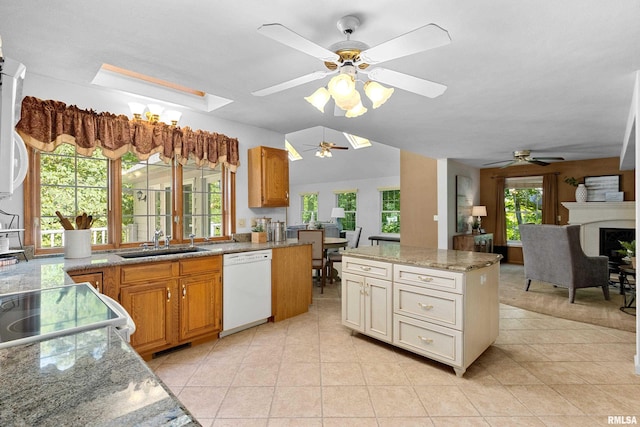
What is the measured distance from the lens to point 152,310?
2.64m

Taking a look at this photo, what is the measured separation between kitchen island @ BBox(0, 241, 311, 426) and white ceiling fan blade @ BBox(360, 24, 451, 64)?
1.47m

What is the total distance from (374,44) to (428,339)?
220 centimetres

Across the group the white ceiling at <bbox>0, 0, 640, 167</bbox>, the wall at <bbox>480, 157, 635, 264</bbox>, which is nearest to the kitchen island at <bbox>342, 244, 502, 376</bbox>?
the white ceiling at <bbox>0, 0, 640, 167</bbox>

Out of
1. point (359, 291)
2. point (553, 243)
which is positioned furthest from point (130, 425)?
point (553, 243)

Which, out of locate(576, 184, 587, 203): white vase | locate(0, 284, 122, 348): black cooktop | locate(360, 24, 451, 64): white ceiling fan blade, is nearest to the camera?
locate(0, 284, 122, 348): black cooktop

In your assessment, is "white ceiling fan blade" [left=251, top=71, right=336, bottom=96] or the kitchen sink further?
the kitchen sink

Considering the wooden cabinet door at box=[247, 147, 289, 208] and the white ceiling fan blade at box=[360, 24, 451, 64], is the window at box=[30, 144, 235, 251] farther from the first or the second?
the white ceiling fan blade at box=[360, 24, 451, 64]

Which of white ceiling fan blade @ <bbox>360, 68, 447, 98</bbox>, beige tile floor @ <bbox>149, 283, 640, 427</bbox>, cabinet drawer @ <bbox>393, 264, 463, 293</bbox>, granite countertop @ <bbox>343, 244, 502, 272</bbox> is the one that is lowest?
beige tile floor @ <bbox>149, 283, 640, 427</bbox>

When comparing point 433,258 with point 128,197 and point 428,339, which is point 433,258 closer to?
point 428,339

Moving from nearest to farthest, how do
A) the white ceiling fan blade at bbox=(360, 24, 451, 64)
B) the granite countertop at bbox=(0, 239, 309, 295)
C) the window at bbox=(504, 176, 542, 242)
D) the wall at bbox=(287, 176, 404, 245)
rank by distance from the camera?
the white ceiling fan blade at bbox=(360, 24, 451, 64) → the granite countertop at bbox=(0, 239, 309, 295) → the window at bbox=(504, 176, 542, 242) → the wall at bbox=(287, 176, 404, 245)

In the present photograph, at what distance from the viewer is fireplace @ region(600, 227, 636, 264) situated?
5.86 m

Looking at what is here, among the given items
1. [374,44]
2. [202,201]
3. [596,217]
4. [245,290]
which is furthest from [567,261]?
[202,201]

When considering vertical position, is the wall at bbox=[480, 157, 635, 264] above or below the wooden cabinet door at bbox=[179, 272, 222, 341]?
above

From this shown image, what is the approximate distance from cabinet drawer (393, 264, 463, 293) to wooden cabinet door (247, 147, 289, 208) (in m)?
1.83
